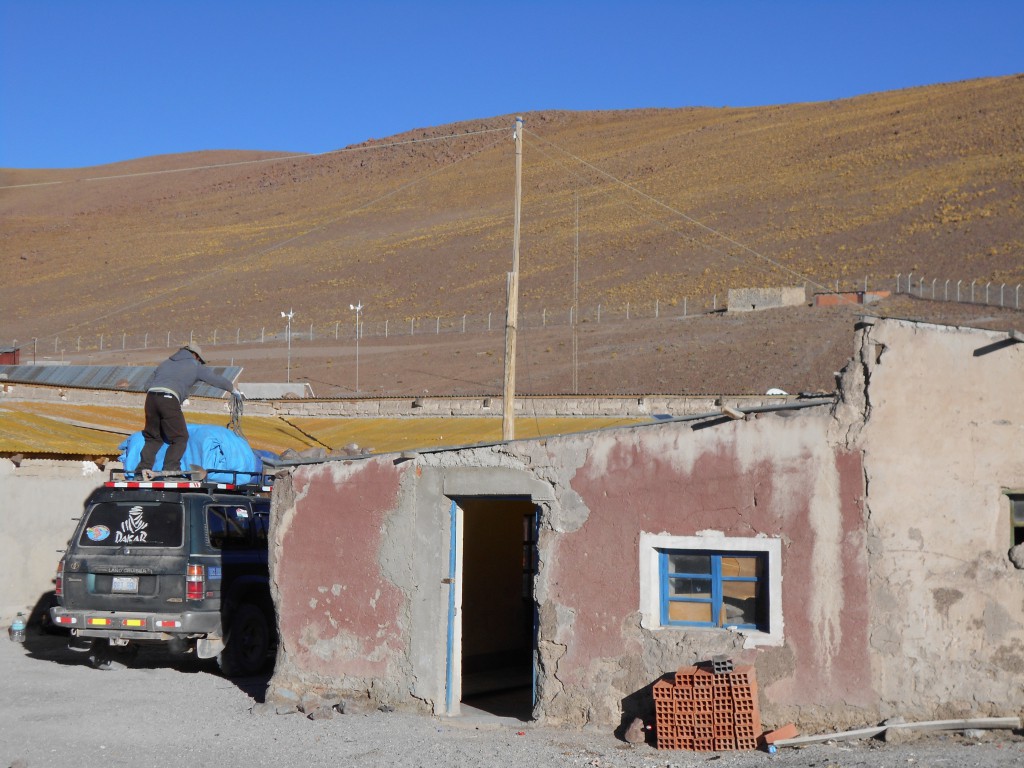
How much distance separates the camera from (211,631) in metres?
13.5

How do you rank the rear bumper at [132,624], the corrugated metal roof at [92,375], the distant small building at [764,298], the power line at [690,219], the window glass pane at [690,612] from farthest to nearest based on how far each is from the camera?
the power line at [690,219] → the distant small building at [764,298] → the corrugated metal roof at [92,375] → the rear bumper at [132,624] → the window glass pane at [690,612]

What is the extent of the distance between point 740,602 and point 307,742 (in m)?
3.99

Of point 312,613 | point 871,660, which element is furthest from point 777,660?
point 312,613

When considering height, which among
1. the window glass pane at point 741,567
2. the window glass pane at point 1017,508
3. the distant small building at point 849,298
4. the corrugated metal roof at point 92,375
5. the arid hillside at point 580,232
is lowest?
the window glass pane at point 741,567

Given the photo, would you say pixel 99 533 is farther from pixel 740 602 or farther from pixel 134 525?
pixel 740 602

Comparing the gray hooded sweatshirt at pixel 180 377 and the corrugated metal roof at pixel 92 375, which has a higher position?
the corrugated metal roof at pixel 92 375

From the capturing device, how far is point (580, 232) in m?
97.6

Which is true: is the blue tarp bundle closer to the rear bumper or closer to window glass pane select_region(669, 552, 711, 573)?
the rear bumper

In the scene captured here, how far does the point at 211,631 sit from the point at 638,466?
541 centimetres

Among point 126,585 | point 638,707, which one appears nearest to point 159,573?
point 126,585

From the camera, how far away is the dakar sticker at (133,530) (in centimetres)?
1349

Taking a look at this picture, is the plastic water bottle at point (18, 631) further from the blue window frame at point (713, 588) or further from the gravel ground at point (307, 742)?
the blue window frame at point (713, 588)

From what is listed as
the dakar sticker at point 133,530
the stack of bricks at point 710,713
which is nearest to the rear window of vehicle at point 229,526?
the dakar sticker at point 133,530

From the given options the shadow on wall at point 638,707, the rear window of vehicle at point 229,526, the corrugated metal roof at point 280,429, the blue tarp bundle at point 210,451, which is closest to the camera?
the shadow on wall at point 638,707
